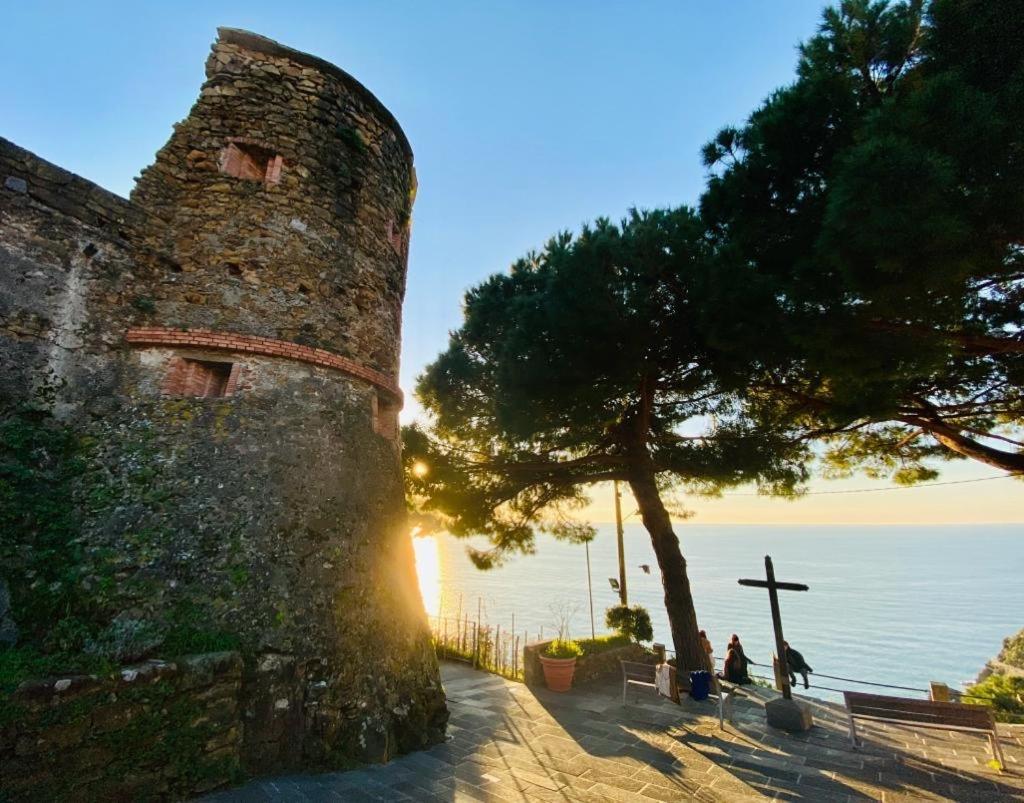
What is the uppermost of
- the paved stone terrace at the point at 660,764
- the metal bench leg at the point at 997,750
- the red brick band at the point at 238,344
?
the red brick band at the point at 238,344

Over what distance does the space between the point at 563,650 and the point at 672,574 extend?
2723mm

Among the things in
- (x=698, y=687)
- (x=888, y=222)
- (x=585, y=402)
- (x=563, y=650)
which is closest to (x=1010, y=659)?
(x=698, y=687)

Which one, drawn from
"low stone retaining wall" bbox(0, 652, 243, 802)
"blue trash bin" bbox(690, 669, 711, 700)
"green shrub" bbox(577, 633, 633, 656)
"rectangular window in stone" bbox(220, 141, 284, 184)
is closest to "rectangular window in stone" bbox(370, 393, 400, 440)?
"rectangular window in stone" bbox(220, 141, 284, 184)

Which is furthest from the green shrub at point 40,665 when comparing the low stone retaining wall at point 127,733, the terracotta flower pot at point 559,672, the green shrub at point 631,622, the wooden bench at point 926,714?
the green shrub at point 631,622

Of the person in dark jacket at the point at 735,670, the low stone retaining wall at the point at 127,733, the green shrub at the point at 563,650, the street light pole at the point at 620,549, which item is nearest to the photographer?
the low stone retaining wall at the point at 127,733

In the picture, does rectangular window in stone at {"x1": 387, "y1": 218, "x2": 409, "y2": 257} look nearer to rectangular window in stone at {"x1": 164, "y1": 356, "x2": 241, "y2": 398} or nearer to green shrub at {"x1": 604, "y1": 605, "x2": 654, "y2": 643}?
rectangular window in stone at {"x1": 164, "y1": 356, "x2": 241, "y2": 398}

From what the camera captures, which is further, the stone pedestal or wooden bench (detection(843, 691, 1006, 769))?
the stone pedestal

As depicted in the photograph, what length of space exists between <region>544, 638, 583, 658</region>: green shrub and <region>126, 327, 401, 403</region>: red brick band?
6646mm

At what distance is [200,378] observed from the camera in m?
5.98

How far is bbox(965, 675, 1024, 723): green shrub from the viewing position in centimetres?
800

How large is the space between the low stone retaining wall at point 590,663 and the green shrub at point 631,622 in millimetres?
334

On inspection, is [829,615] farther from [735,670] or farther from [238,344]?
[238,344]

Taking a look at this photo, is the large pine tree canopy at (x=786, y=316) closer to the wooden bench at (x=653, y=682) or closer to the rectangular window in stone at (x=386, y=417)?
the wooden bench at (x=653, y=682)

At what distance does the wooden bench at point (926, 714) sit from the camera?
5500 mm
